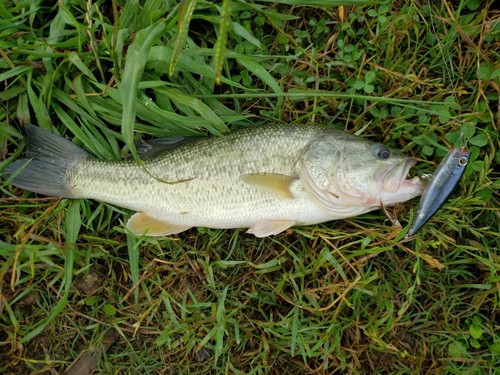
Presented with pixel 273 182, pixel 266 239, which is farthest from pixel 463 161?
pixel 266 239

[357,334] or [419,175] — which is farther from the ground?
[419,175]

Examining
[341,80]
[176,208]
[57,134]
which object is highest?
[341,80]

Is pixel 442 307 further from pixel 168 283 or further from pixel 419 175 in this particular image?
pixel 168 283

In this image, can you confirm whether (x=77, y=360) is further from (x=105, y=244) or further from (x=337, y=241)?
(x=337, y=241)

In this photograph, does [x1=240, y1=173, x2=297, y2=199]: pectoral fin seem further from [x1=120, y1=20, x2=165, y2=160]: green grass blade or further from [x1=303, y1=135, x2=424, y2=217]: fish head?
[x1=120, y1=20, x2=165, y2=160]: green grass blade

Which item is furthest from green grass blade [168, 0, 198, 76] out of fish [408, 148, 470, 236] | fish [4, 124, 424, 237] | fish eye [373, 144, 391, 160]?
fish [408, 148, 470, 236]

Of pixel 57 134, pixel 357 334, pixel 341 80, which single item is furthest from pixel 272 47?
pixel 357 334

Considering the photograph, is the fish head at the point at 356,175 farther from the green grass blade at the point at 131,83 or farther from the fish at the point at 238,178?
the green grass blade at the point at 131,83

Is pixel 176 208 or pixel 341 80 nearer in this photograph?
pixel 176 208

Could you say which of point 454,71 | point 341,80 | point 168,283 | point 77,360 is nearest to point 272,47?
point 341,80
